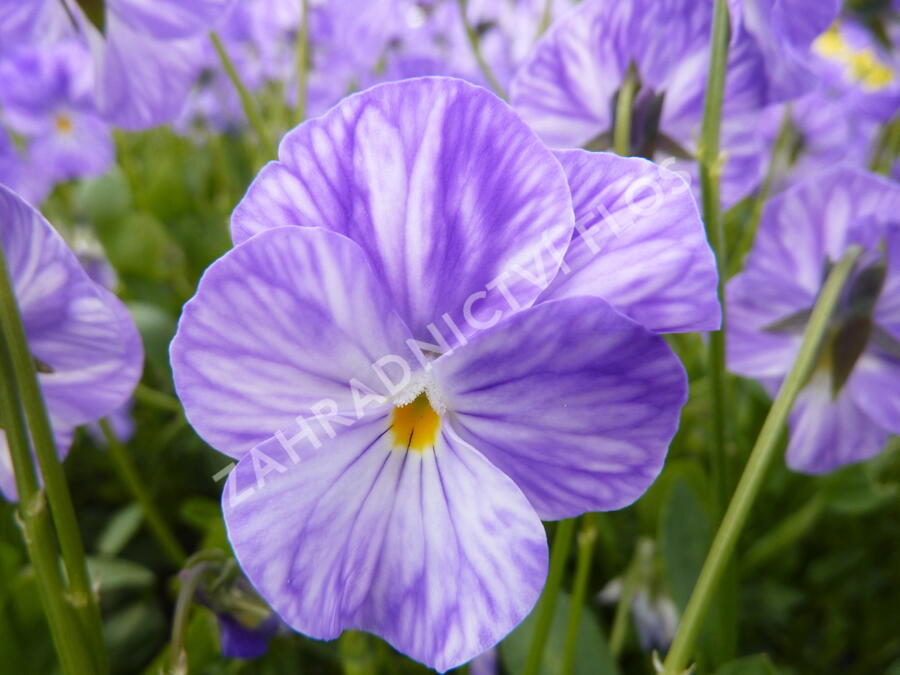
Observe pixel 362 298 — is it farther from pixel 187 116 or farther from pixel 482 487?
pixel 187 116

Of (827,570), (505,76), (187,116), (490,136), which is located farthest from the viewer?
(187,116)

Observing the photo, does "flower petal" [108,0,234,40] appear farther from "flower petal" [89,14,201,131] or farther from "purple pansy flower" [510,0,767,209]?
"purple pansy flower" [510,0,767,209]

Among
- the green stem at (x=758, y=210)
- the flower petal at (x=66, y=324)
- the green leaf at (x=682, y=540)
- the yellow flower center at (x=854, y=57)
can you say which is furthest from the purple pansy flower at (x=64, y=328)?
the yellow flower center at (x=854, y=57)

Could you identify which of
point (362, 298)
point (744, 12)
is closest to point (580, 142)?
point (744, 12)

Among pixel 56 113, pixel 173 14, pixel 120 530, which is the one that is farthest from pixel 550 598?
pixel 56 113

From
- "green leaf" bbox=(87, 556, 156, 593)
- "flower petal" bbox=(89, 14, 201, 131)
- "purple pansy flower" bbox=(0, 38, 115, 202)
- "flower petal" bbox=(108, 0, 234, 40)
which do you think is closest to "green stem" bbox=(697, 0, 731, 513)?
"flower petal" bbox=(108, 0, 234, 40)

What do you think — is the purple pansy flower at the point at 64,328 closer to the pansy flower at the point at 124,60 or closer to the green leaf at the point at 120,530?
the pansy flower at the point at 124,60
